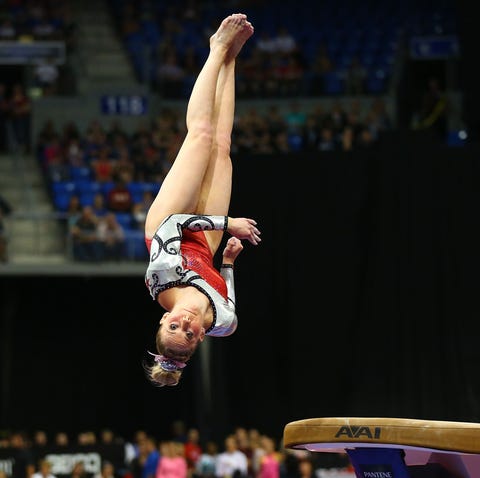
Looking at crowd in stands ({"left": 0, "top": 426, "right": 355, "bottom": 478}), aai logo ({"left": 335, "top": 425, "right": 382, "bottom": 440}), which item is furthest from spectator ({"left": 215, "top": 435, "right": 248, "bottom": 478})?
aai logo ({"left": 335, "top": 425, "right": 382, "bottom": 440})

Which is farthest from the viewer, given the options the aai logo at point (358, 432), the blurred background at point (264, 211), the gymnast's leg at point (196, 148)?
the blurred background at point (264, 211)

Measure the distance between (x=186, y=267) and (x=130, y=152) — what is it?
10957 millimetres

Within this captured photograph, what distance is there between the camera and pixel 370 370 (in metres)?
13.0

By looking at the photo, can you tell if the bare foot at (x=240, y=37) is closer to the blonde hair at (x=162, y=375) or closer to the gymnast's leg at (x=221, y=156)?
the gymnast's leg at (x=221, y=156)

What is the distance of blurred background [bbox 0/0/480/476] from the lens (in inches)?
501

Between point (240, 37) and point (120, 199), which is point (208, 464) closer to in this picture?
point (120, 199)

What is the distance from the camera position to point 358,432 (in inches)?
185

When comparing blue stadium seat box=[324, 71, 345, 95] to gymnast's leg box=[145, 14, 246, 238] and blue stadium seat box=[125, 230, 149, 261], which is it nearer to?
blue stadium seat box=[125, 230, 149, 261]

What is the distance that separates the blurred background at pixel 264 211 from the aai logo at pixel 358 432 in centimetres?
793

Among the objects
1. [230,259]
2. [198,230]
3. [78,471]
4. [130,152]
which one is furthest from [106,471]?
[198,230]

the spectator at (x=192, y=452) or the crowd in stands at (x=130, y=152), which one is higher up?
the crowd in stands at (x=130, y=152)

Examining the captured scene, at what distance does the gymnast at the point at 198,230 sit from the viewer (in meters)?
5.33

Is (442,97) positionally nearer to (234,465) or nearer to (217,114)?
(234,465)

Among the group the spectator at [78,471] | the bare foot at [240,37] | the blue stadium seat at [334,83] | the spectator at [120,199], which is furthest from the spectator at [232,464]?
the bare foot at [240,37]
